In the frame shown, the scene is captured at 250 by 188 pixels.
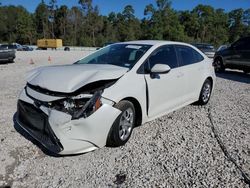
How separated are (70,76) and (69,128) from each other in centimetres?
81

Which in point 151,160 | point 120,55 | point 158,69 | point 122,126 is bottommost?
point 151,160

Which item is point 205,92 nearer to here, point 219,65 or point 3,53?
point 219,65

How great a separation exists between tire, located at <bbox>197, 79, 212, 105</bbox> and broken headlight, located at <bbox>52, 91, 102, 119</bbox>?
345 cm

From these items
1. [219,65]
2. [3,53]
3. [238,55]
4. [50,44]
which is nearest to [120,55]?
[238,55]

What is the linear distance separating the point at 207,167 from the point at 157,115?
1344 millimetres

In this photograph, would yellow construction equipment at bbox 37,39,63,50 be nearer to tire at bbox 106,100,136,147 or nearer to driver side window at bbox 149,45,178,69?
driver side window at bbox 149,45,178,69

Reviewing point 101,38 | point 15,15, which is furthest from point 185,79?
point 15,15

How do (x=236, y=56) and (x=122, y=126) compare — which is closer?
(x=122, y=126)

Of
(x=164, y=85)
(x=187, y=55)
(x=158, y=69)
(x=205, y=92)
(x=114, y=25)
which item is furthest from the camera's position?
(x=114, y=25)

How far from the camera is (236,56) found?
38.9 feet

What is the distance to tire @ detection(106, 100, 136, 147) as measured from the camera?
358cm

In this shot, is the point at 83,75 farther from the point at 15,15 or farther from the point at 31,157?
the point at 15,15

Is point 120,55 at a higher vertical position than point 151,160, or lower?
higher

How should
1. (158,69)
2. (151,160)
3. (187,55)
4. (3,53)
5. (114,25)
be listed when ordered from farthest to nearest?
1. (114,25)
2. (3,53)
3. (187,55)
4. (158,69)
5. (151,160)
